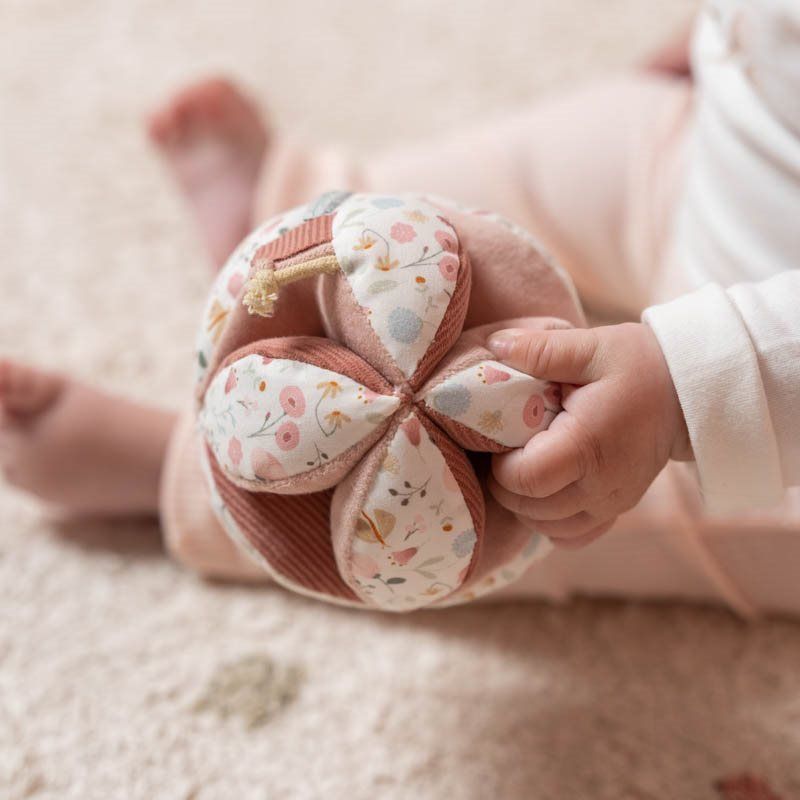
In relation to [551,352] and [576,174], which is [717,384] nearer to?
[551,352]

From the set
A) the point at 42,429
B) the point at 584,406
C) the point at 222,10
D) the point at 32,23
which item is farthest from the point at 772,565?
Result: the point at 32,23

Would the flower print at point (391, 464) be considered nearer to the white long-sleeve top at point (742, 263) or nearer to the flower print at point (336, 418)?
the flower print at point (336, 418)

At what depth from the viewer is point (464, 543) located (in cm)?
39

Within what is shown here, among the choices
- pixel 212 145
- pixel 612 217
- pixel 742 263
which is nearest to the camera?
pixel 742 263

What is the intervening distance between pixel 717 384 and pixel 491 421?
11cm

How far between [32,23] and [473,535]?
93 centimetres

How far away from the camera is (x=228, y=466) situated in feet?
1.32

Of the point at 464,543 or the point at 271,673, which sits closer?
the point at 464,543

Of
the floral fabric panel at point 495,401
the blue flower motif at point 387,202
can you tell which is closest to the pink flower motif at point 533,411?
the floral fabric panel at point 495,401

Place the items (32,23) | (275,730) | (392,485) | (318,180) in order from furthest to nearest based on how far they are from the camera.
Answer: (32,23) → (318,180) → (275,730) → (392,485)

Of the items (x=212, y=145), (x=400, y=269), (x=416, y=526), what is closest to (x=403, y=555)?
(x=416, y=526)

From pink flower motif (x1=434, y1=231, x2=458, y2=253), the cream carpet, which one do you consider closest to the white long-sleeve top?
pink flower motif (x1=434, y1=231, x2=458, y2=253)

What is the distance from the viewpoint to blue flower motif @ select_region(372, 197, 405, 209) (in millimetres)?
402

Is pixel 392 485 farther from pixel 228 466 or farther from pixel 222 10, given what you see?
pixel 222 10
